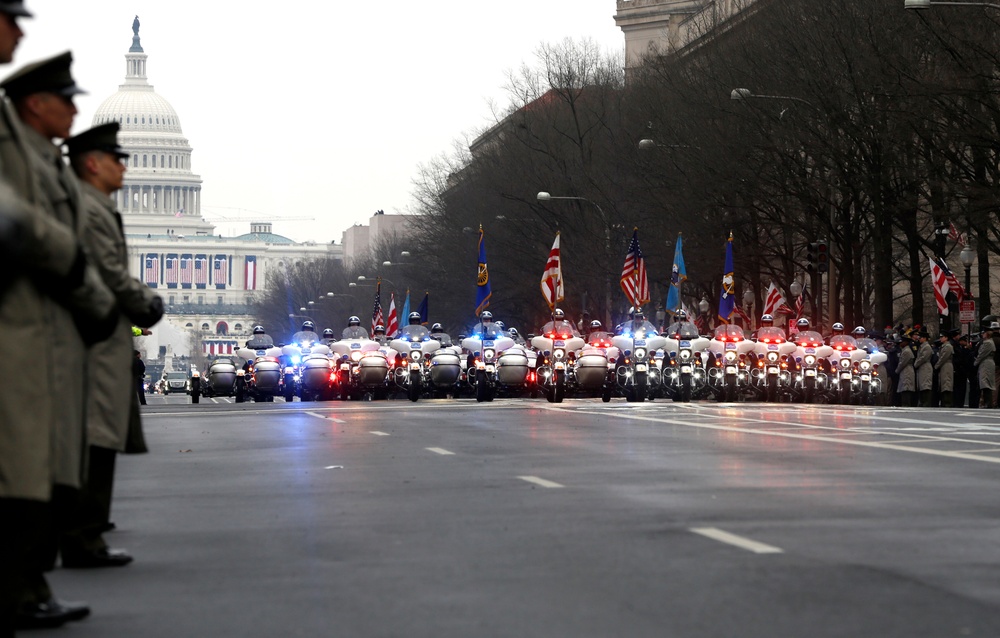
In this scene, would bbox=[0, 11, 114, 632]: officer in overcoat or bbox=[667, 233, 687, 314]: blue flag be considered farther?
bbox=[667, 233, 687, 314]: blue flag

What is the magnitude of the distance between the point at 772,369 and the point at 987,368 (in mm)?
6361

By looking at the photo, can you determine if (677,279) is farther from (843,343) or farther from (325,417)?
(325,417)

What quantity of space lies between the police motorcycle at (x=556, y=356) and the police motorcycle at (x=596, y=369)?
0.27 meters

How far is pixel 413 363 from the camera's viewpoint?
4781 cm

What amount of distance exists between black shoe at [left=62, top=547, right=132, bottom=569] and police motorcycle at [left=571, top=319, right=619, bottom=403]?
31.2m

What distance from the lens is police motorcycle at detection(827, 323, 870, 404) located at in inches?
1645

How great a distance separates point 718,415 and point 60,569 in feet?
61.1

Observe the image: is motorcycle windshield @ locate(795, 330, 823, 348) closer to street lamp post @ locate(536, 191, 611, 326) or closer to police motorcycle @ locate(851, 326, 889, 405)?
police motorcycle @ locate(851, 326, 889, 405)

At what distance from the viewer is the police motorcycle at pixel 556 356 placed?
1582 inches

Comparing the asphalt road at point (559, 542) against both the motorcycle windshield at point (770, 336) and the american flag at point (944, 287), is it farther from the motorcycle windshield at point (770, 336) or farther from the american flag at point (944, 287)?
the american flag at point (944, 287)

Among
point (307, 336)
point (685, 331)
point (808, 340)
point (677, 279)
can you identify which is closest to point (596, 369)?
point (685, 331)

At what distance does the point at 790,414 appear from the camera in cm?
2809

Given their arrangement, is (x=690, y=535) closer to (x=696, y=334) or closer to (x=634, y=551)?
(x=634, y=551)

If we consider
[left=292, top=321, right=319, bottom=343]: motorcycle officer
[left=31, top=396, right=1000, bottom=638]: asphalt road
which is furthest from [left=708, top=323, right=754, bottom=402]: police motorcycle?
[left=31, top=396, right=1000, bottom=638]: asphalt road
